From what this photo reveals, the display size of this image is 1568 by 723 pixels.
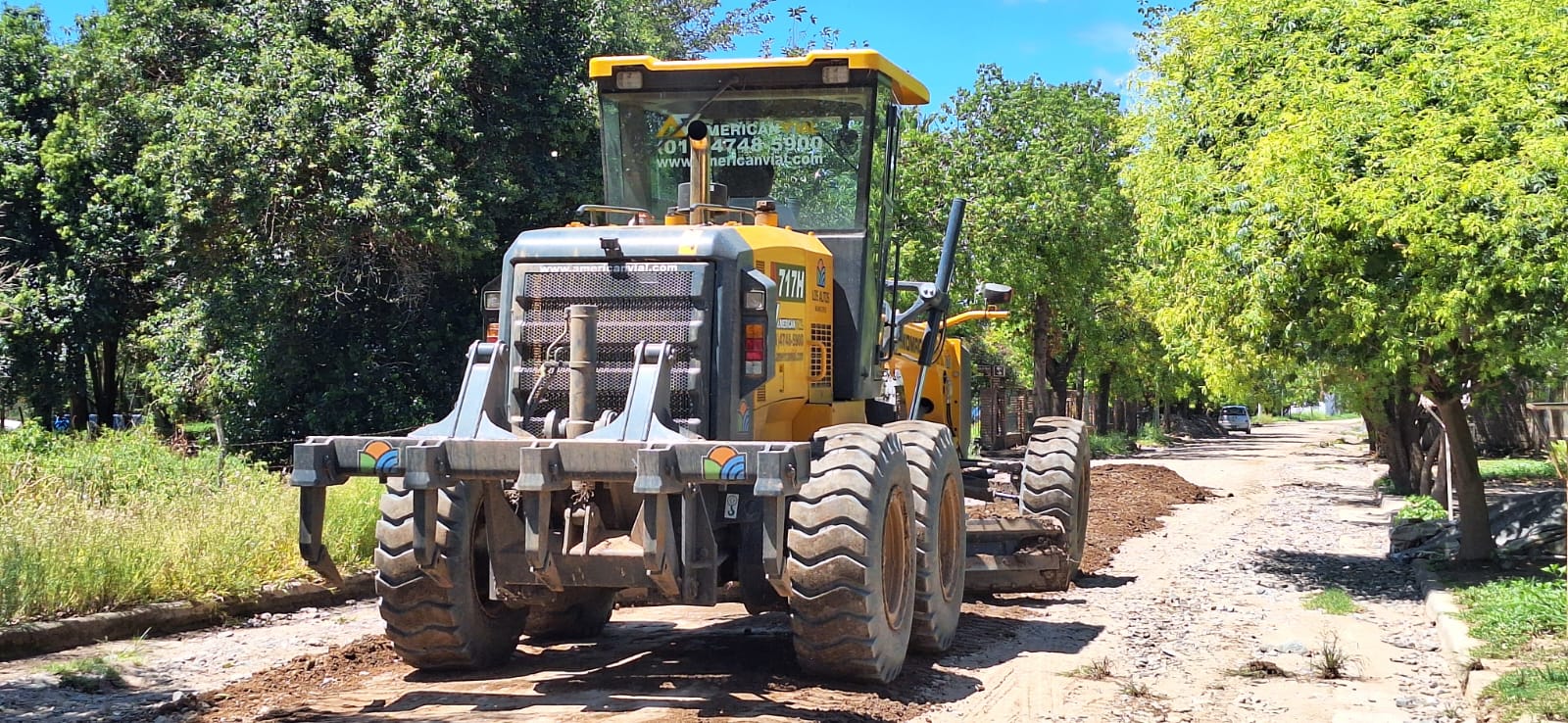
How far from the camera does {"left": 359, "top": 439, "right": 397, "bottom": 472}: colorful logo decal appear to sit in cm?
705

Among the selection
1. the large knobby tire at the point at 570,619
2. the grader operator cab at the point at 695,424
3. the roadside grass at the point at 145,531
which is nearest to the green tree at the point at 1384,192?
the grader operator cab at the point at 695,424

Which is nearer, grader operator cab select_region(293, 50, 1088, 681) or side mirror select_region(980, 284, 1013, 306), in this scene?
grader operator cab select_region(293, 50, 1088, 681)

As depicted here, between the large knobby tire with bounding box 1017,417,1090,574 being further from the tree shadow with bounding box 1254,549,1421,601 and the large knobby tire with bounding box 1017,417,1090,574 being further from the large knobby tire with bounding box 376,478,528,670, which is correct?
the large knobby tire with bounding box 376,478,528,670

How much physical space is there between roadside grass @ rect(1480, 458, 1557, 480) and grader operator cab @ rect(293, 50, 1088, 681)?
686 inches

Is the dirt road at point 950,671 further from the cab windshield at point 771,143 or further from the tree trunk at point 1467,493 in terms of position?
the cab windshield at point 771,143

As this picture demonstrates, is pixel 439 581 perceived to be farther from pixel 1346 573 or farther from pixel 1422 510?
pixel 1422 510

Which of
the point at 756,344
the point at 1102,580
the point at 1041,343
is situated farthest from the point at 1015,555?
the point at 1041,343

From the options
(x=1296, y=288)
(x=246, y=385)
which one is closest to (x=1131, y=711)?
(x=1296, y=288)

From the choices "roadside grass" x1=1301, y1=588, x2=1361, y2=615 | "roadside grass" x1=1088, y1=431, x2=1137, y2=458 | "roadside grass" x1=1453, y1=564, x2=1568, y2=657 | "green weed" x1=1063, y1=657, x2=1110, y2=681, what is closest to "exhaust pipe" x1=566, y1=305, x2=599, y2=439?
"green weed" x1=1063, y1=657, x2=1110, y2=681

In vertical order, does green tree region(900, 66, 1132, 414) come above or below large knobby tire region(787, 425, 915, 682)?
above

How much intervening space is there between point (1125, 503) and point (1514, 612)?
39.7 feet

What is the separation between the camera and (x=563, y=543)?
726cm

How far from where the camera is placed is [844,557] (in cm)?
707

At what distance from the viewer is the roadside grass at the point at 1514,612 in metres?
9.12
